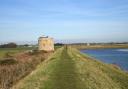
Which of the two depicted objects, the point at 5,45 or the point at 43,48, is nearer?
the point at 43,48

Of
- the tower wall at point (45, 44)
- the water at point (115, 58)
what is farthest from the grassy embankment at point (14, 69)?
the tower wall at point (45, 44)

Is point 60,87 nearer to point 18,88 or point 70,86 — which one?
point 70,86

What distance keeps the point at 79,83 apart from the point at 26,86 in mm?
2821

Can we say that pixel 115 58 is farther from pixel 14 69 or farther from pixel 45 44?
pixel 14 69

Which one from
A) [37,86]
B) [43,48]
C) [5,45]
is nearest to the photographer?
[37,86]

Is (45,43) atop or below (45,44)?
atop

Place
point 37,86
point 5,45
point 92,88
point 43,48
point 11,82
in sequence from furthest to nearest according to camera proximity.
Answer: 1. point 5,45
2. point 43,48
3. point 11,82
4. point 37,86
5. point 92,88

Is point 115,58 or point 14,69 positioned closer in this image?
point 14,69

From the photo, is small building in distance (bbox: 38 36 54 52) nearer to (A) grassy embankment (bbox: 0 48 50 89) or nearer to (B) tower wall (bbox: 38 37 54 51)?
(B) tower wall (bbox: 38 37 54 51)

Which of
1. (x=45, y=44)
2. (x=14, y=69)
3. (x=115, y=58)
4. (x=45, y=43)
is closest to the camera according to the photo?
(x=14, y=69)

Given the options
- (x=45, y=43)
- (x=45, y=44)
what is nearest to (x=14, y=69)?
(x=45, y=44)

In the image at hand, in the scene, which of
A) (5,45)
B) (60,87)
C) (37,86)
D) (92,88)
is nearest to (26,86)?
(37,86)

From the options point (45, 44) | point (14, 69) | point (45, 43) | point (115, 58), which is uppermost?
point (45, 43)

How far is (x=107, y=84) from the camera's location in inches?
621
